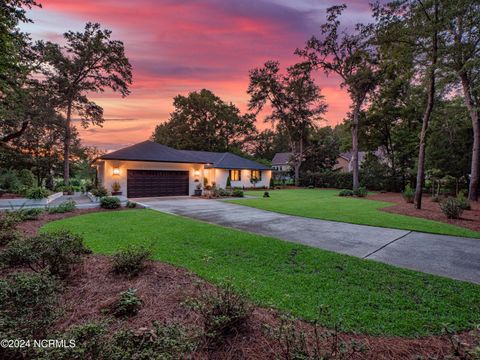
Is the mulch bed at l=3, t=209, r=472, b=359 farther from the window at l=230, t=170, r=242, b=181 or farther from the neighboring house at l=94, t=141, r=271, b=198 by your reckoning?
the window at l=230, t=170, r=242, b=181

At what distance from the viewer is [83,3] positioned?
6.90 m

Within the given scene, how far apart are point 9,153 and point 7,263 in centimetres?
2440

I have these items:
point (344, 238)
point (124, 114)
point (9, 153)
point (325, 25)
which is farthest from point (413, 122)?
point (9, 153)

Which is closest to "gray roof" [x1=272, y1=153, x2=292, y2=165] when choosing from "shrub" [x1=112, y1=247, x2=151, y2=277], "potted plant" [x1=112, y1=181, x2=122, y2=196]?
"potted plant" [x1=112, y1=181, x2=122, y2=196]

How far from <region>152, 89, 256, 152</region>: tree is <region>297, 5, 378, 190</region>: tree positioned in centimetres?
2296

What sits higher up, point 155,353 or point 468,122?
point 468,122

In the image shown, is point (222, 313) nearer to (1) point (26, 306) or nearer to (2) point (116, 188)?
(1) point (26, 306)

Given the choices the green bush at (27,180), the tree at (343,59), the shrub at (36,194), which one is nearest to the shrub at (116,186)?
the green bush at (27,180)

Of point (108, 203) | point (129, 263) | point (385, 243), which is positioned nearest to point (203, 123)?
point (108, 203)

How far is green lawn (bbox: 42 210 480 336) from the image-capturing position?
2.71 m

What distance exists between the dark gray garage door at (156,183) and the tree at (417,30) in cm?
1523

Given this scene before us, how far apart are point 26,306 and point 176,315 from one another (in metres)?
1.47

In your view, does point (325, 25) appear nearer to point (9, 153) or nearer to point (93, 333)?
point (93, 333)

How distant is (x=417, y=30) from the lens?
998 cm
